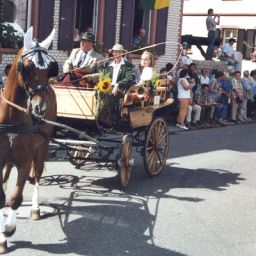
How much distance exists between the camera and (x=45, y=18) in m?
15.1

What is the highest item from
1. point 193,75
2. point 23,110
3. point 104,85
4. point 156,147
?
point 104,85

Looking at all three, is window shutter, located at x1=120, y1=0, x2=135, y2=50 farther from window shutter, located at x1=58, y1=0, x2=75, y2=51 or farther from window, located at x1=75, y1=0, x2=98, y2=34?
window shutter, located at x1=58, y1=0, x2=75, y2=51

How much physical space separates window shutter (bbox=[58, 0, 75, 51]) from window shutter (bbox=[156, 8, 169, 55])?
365 cm

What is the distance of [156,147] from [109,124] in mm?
1245

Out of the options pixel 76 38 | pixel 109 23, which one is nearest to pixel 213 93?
pixel 109 23

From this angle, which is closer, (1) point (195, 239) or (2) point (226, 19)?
(1) point (195, 239)

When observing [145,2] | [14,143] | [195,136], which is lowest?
[195,136]

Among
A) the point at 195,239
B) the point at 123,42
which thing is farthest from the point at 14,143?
the point at 123,42

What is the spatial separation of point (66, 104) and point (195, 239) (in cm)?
277

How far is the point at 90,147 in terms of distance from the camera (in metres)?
8.06

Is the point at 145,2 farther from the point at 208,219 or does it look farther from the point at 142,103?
the point at 208,219

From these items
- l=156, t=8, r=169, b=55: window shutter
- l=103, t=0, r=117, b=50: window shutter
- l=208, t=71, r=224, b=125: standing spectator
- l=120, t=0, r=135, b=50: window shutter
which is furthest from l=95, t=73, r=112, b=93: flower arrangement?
l=156, t=8, r=169, b=55: window shutter

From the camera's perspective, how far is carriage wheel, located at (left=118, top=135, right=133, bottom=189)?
8.09 metres

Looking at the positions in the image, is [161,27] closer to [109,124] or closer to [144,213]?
[109,124]
